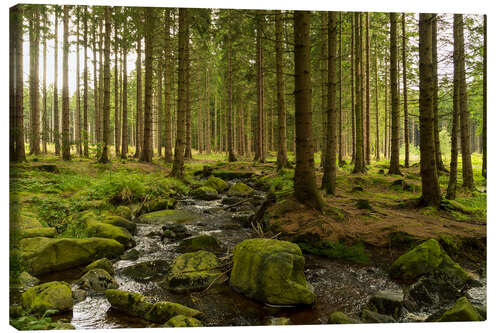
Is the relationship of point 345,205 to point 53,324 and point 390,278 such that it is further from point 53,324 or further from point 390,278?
point 53,324

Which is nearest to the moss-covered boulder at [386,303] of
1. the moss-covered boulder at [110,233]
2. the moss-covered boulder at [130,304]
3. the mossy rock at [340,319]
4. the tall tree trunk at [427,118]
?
the mossy rock at [340,319]

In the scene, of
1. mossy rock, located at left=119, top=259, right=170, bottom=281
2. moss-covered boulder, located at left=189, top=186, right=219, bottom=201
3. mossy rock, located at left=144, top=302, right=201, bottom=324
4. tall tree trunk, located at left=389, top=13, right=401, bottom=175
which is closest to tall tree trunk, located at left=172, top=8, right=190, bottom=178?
moss-covered boulder, located at left=189, top=186, right=219, bottom=201

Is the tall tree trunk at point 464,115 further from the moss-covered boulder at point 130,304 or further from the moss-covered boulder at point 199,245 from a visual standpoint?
the moss-covered boulder at point 130,304

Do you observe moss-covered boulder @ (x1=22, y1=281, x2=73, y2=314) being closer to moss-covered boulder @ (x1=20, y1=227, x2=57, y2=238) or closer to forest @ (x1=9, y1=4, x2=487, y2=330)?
forest @ (x1=9, y1=4, x2=487, y2=330)

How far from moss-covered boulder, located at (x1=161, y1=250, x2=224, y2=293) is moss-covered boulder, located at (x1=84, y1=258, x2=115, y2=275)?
0.86 meters

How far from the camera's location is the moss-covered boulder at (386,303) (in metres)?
3.26

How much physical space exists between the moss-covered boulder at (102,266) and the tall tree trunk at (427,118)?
5813mm

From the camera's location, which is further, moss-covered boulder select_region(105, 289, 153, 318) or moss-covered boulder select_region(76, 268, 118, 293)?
moss-covered boulder select_region(76, 268, 118, 293)

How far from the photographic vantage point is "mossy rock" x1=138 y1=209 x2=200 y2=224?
264 inches

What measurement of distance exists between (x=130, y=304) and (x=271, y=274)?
5.33 ft

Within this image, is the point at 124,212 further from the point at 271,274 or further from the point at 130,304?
the point at 271,274

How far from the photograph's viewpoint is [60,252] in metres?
4.20

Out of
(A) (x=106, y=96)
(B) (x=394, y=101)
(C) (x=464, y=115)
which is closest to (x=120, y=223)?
(A) (x=106, y=96)
